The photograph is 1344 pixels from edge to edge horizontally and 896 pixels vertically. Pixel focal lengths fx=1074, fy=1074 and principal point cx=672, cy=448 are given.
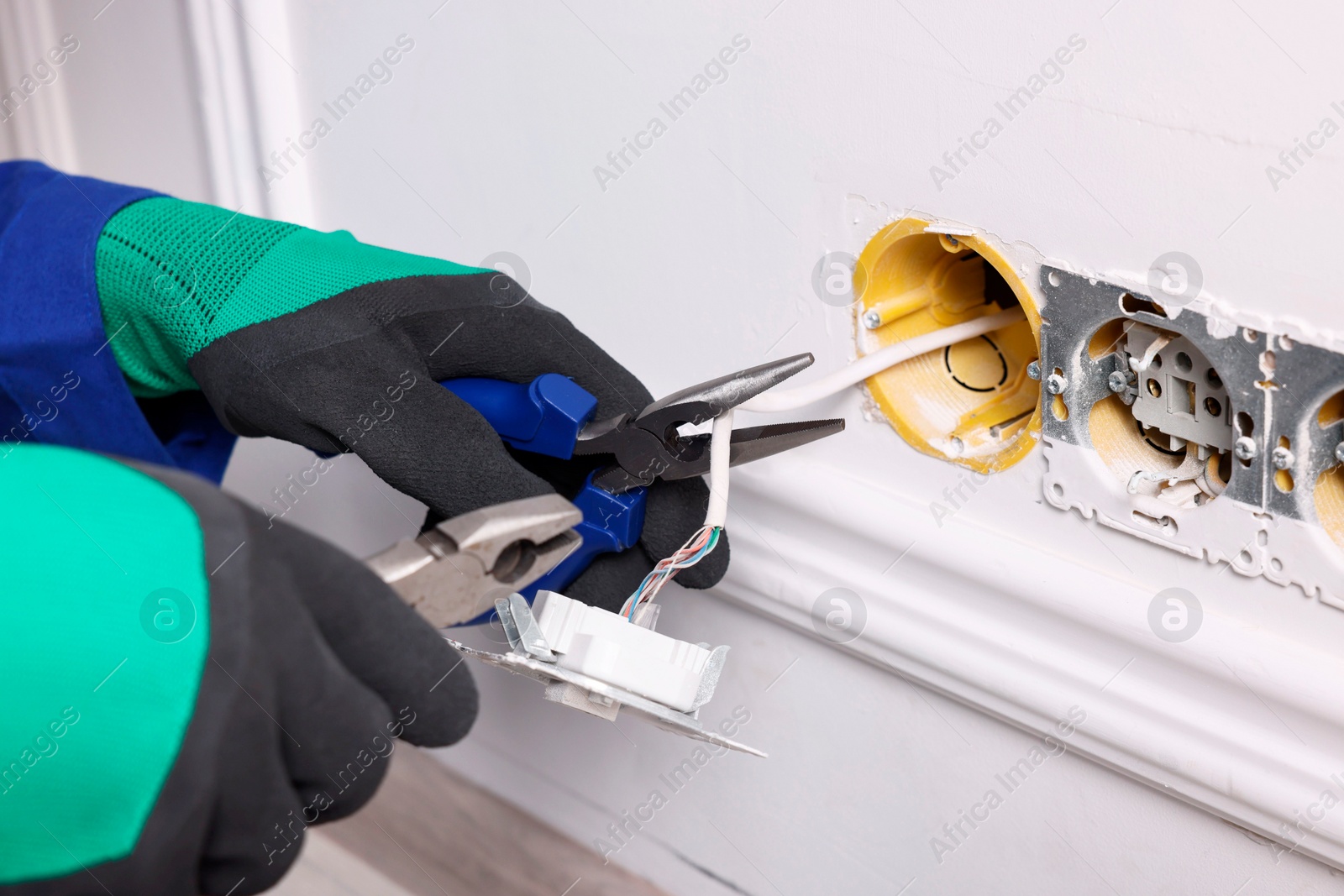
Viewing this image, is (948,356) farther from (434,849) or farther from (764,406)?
(434,849)

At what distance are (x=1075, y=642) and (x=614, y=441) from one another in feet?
1.02

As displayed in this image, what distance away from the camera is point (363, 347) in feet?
2.09

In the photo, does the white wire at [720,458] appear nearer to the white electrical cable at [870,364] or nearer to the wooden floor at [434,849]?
A: the white electrical cable at [870,364]

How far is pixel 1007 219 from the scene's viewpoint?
1.98ft

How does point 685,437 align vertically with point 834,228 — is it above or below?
below

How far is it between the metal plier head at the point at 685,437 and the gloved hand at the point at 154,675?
212 millimetres

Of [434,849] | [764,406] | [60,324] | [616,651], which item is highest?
[764,406]

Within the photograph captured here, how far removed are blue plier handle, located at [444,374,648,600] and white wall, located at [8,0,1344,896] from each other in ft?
0.50

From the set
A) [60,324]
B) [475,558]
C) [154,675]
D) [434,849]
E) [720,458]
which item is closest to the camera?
[154,675]

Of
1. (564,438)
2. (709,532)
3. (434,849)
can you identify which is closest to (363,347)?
(564,438)

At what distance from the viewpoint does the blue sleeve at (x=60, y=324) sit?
714 mm

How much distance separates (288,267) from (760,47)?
1.07ft

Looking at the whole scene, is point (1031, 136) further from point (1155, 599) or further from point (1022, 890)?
point (1022, 890)

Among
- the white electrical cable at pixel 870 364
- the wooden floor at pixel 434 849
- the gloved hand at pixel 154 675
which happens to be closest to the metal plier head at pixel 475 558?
the gloved hand at pixel 154 675
